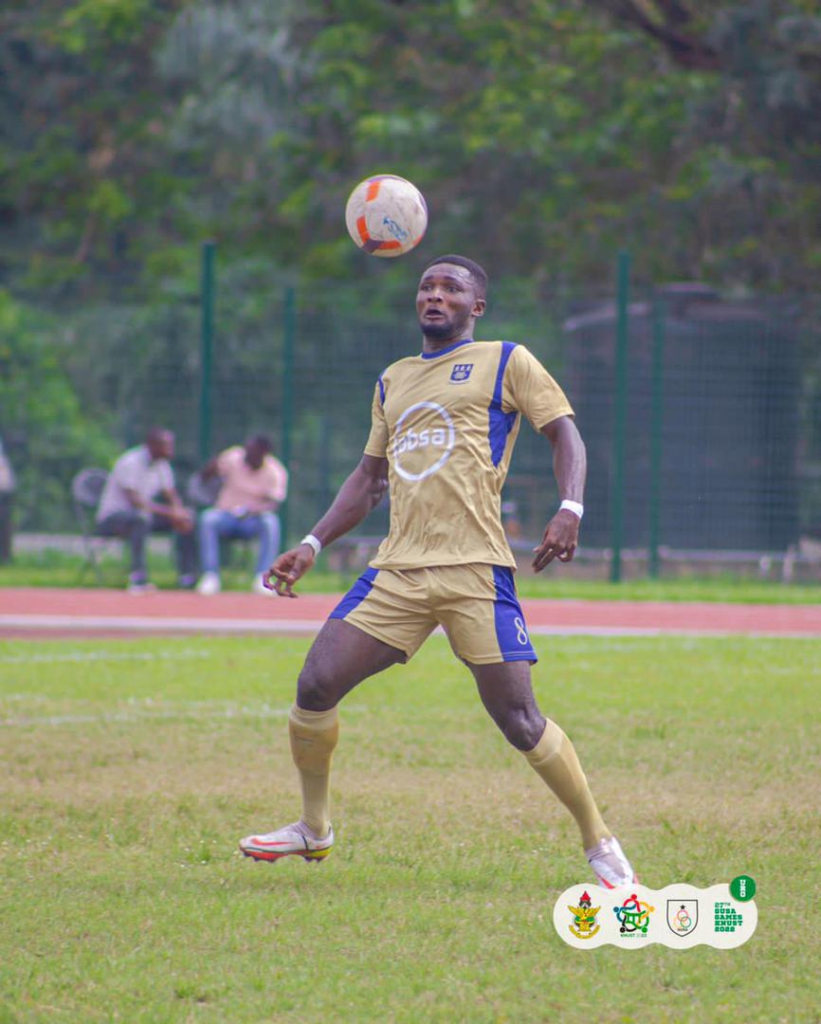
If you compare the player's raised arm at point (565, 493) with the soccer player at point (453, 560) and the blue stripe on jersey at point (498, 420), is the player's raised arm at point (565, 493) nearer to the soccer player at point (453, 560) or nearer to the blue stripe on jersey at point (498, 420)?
the soccer player at point (453, 560)

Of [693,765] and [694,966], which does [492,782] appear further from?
[694,966]

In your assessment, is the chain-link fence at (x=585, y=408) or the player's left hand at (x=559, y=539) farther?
the chain-link fence at (x=585, y=408)

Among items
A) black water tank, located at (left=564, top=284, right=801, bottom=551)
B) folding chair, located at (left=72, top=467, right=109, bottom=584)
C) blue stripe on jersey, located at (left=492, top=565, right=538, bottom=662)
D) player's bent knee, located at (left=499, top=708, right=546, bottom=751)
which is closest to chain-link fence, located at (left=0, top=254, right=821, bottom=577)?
black water tank, located at (left=564, top=284, right=801, bottom=551)

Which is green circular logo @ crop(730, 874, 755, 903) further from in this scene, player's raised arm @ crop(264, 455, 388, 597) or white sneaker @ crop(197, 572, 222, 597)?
white sneaker @ crop(197, 572, 222, 597)

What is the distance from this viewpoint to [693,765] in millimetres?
8062

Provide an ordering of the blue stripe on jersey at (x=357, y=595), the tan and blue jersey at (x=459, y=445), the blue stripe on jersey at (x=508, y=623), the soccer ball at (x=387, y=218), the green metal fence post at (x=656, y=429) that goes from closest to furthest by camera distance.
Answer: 1. the blue stripe on jersey at (x=508, y=623)
2. the tan and blue jersey at (x=459, y=445)
3. the blue stripe on jersey at (x=357, y=595)
4. the soccer ball at (x=387, y=218)
5. the green metal fence post at (x=656, y=429)

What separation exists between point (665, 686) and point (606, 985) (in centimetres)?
626

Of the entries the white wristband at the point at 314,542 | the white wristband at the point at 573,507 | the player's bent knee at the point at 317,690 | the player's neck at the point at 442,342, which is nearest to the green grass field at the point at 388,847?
the player's bent knee at the point at 317,690

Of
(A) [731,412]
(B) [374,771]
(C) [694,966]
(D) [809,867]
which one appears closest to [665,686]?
(B) [374,771]

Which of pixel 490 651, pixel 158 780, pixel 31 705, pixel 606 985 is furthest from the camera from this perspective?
pixel 31 705

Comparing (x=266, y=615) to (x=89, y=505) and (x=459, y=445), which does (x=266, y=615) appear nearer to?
(x=89, y=505)

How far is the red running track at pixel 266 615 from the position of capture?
1409cm

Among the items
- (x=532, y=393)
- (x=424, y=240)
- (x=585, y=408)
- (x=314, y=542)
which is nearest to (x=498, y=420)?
(x=532, y=393)

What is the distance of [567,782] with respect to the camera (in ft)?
18.3
